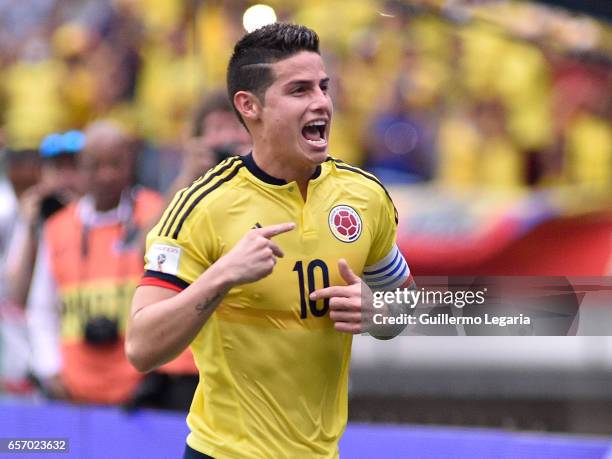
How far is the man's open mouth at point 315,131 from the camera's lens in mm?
3426

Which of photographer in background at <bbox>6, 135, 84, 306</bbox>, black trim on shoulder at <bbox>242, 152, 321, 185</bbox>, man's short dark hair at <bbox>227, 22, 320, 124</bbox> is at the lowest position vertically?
black trim on shoulder at <bbox>242, 152, 321, 185</bbox>

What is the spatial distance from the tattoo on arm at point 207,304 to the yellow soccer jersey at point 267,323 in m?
0.21

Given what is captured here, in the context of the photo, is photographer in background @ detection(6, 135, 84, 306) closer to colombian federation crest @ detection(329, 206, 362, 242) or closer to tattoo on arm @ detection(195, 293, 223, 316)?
colombian federation crest @ detection(329, 206, 362, 242)

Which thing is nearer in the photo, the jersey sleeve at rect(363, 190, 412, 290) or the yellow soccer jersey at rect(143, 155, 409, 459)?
the yellow soccer jersey at rect(143, 155, 409, 459)

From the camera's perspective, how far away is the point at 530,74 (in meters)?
8.16

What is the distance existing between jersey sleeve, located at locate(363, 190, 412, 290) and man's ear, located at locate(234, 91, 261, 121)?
487 mm

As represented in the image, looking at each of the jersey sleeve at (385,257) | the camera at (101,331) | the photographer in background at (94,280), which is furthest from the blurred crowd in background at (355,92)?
the jersey sleeve at (385,257)

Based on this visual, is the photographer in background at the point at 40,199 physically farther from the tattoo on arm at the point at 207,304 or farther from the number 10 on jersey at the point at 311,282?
the tattoo on arm at the point at 207,304

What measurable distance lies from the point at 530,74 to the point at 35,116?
3.64 m

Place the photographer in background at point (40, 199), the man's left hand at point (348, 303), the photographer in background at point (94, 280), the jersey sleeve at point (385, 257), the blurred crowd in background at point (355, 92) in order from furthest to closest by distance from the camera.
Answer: the blurred crowd in background at point (355, 92) < the photographer in background at point (40, 199) < the photographer in background at point (94, 280) < the jersey sleeve at point (385, 257) < the man's left hand at point (348, 303)

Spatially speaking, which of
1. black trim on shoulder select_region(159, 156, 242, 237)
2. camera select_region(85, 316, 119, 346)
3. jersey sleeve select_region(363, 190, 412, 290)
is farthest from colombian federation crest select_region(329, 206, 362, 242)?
camera select_region(85, 316, 119, 346)

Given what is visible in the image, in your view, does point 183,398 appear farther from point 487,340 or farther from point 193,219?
point 193,219

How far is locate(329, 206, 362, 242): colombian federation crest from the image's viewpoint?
139 inches

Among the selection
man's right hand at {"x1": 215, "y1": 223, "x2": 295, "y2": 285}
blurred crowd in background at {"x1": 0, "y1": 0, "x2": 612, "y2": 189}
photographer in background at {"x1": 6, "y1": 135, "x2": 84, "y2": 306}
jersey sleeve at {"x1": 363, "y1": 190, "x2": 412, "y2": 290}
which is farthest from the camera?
blurred crowd in background at {"x1": 0, "y1": 0, "x2": 612, "y2": 189}
